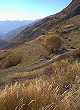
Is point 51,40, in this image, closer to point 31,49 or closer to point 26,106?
point 31,49

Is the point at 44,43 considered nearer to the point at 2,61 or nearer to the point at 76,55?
the point at 2,61

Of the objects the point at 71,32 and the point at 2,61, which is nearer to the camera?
the point at 2,61

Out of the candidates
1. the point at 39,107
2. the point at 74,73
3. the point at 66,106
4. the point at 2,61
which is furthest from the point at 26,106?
the point at 2,61

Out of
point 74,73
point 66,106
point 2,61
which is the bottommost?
point 2,61

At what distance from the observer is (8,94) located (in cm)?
559

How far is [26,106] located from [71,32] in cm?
2985

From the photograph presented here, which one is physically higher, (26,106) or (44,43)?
(26,106)

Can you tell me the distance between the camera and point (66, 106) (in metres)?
5.41

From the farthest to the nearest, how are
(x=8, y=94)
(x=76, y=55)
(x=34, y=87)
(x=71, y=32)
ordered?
(x=71, y=32) < (x=76, y=55) < (x=34, y=87) < (x=8, y=94)

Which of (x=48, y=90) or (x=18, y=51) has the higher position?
(x=48, y=90)

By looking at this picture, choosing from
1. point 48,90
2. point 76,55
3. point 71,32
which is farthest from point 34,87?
point 71,32

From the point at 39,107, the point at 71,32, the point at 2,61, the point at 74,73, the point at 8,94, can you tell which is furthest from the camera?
the point at 71,32

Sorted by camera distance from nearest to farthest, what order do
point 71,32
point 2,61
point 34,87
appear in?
point 34,87 < point 2,61 < point 71,32

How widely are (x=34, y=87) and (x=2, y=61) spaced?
65.1 feet
